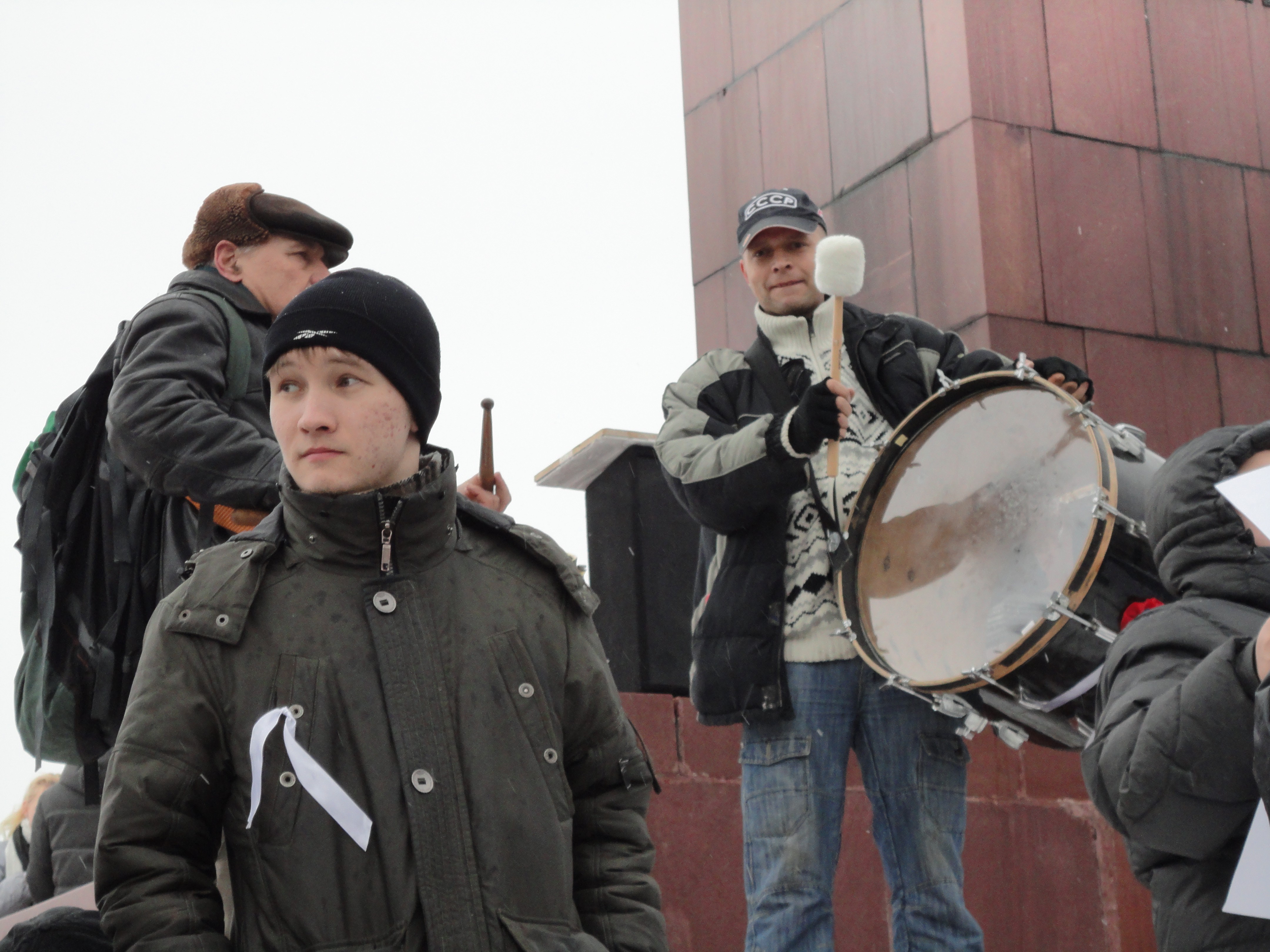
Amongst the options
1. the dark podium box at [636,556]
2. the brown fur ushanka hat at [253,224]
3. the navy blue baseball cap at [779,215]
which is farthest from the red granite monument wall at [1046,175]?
the brown fur ushanka hat at [253,224]

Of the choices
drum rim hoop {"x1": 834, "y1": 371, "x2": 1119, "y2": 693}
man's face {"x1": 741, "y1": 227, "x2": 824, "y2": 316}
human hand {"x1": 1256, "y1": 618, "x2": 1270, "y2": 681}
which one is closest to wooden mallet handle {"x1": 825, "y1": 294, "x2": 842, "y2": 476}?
drum rim hoop {"x1": 834, "y1": 371, "x2": 1119, "y2": 693}

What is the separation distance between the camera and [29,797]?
6953mm

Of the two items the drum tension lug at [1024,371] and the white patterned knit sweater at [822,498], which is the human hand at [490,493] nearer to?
the white patterned knit sweater at [822,498]

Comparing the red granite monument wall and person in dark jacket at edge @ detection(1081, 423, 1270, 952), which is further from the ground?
the red granite monument wall

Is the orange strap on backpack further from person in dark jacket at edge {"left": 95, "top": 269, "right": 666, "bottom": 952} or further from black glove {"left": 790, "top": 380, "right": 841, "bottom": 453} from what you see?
black glove {"left": 790, "top": 380, "right": 841, "bottom": 453}

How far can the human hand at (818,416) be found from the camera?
3623 mm

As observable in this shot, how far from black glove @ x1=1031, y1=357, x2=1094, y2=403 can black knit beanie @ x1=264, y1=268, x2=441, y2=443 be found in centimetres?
178

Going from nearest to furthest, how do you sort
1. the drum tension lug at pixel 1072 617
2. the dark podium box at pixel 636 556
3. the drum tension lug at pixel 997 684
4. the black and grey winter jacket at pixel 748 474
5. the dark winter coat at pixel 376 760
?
the dark winter coat at pixel 376 760 < the drum tension lug at pixel 1072 617 < the drum tension lug at pixel 997 684 < the black and grey winter jacket at pixel 748 474 < the dark podium box at pixel 636 556

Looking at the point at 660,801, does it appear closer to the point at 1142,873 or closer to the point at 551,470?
the point at 551,470

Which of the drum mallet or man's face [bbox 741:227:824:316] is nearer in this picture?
the drum mallet

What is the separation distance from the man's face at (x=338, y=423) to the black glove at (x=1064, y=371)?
1.88m

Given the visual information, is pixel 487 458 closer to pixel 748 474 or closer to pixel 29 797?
pixel 748 474

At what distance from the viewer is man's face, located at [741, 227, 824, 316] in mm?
4203

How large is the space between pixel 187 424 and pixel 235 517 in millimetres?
204
